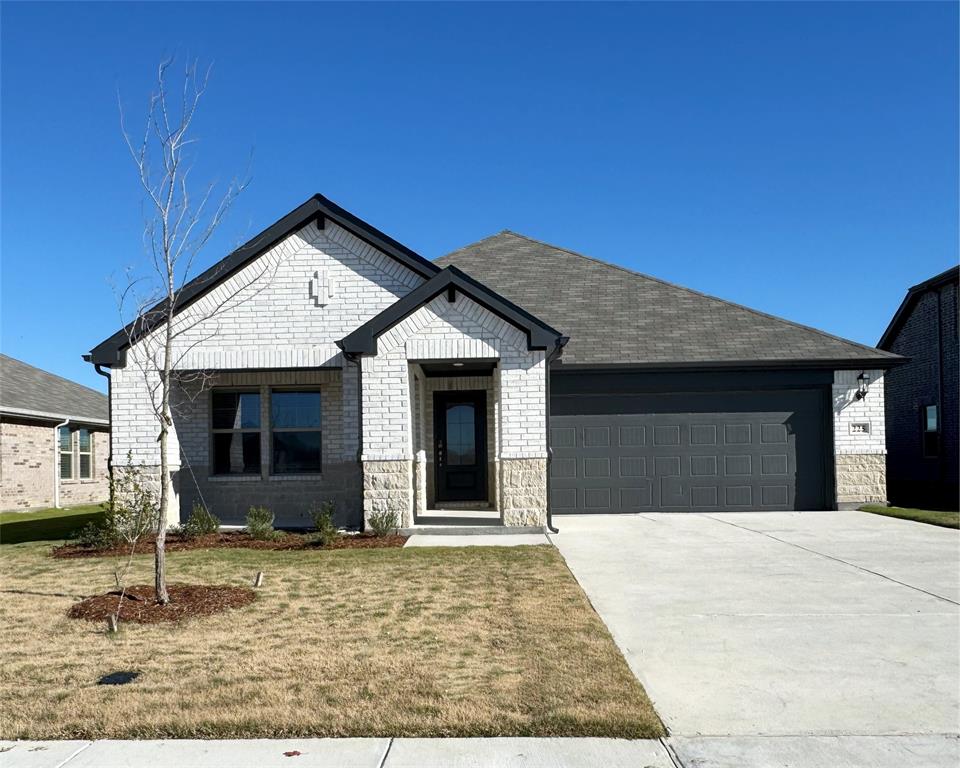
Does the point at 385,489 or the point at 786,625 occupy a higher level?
the point at 385,489

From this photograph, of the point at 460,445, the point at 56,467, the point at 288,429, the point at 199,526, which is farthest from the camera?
the point at 56,467

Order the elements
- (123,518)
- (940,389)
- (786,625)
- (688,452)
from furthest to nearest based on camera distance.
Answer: (940,389), (688,452), (123,518), (786,625)

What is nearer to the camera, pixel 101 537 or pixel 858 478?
pixel 101 537

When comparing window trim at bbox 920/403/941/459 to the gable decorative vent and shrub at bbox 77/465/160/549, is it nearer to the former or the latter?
the gable decorative vent

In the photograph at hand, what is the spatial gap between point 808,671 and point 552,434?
38.6 ft

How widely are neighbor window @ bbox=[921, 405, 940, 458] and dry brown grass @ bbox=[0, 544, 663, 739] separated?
15.9 m

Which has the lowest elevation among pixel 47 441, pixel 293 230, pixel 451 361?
pixel 47 441

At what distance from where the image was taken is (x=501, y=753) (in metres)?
4.50

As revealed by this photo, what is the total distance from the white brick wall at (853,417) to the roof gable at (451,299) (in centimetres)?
756

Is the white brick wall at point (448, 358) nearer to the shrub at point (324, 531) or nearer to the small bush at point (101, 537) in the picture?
the shrub at point (324, 531)

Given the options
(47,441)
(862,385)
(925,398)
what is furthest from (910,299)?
(47,441)

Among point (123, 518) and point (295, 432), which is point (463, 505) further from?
point (123, 518)

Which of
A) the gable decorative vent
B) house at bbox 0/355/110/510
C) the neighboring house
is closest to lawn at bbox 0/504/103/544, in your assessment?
house at bbox 0/355/110/510

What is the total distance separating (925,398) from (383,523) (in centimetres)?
1624
